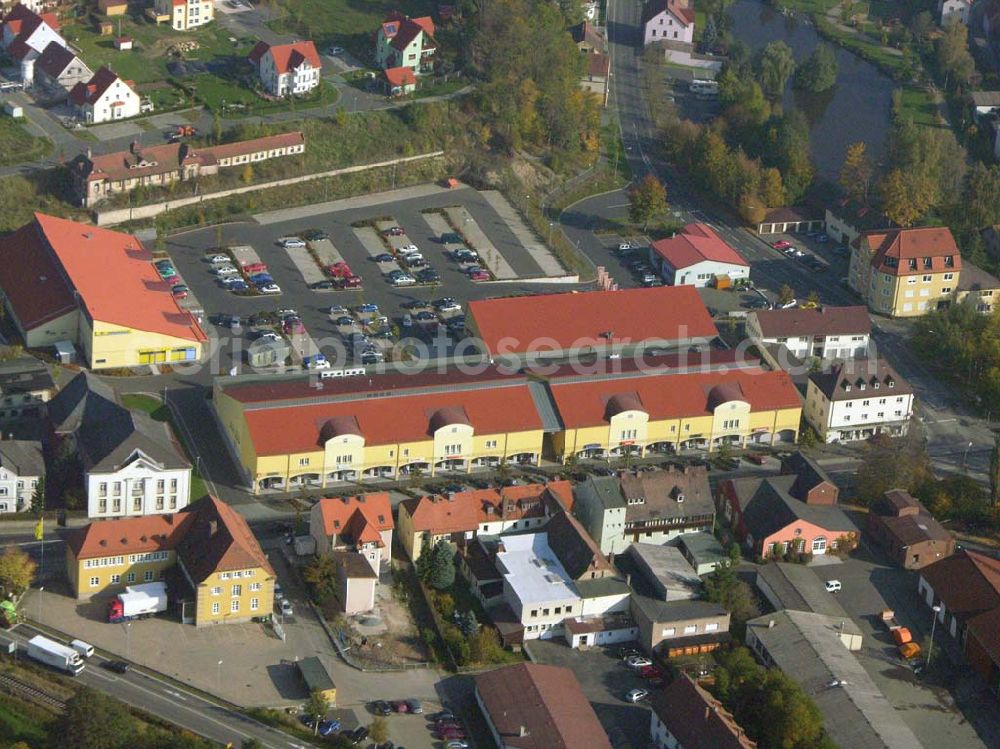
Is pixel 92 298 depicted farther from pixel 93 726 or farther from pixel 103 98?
pixel 93 726

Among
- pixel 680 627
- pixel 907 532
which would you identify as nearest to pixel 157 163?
pixel 680 627

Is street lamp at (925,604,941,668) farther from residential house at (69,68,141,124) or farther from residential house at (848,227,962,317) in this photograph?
residential house at (69,68,141,124)

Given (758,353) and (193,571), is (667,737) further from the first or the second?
(758,353)

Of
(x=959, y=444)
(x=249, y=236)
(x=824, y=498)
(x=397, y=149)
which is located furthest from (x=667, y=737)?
(x=397, y=149)

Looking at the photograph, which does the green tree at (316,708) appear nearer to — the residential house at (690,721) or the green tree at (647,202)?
the residential house at (690,721)

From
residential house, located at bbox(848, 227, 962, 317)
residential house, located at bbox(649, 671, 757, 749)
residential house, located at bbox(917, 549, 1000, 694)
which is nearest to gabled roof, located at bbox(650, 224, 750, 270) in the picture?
residential house, located at bbox(848, 227, 962, 317)

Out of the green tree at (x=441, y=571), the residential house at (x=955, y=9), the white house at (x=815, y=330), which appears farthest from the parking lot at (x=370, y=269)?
the residential house at (x=955, y=9)
